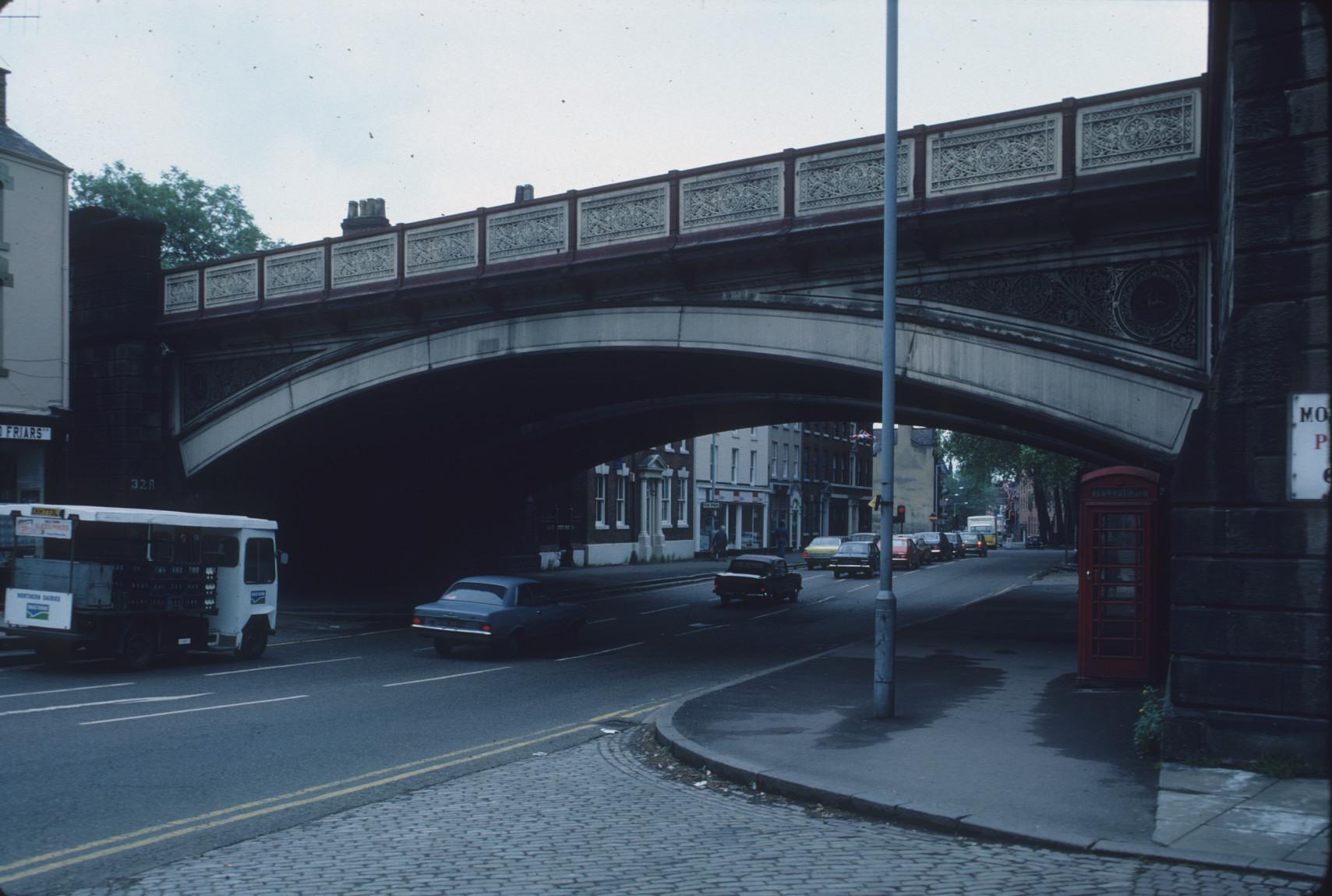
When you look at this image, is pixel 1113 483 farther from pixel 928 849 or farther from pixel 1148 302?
pixel 928 849

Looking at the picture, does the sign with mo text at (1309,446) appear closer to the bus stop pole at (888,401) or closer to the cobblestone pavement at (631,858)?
the cobblestone pavement at (631,858)

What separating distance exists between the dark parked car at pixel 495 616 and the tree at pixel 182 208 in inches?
1255

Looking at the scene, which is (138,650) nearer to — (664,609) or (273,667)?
(273,667)

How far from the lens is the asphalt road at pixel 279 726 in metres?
7.16

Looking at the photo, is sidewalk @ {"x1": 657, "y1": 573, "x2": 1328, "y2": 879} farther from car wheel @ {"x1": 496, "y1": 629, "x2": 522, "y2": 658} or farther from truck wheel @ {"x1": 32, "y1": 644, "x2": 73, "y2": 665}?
truck wheel @ {"x1": 32, "y1": 644, "x2": 73, "y2": 665}

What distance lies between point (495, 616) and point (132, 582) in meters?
5.59

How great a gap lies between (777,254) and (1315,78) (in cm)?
1012

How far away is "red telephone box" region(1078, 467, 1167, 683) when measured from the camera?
13977 mm

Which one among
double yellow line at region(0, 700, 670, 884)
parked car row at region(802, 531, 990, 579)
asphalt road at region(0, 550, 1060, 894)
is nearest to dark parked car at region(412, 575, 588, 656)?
asphalt road at region(0, 550, 1060, 894)

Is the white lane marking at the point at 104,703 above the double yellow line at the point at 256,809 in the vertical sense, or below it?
below

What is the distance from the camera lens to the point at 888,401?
11.5 meters

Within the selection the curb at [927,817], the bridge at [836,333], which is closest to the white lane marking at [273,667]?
the bridge at [836,333]

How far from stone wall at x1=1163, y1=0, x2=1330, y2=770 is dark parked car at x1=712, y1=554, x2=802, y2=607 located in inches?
852

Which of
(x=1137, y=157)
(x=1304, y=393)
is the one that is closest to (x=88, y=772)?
(x=1304, y=393)
